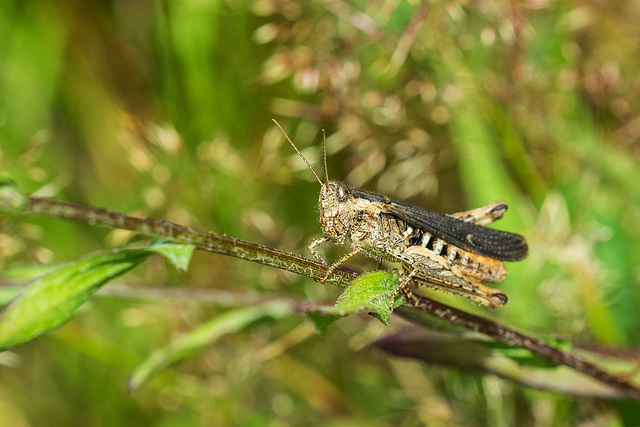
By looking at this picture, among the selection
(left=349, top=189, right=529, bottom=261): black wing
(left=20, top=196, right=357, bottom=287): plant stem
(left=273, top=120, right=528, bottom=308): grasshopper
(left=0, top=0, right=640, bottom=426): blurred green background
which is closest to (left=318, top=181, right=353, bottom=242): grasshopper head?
(left=273, top=120, right=528, bottom=308): grasshopper

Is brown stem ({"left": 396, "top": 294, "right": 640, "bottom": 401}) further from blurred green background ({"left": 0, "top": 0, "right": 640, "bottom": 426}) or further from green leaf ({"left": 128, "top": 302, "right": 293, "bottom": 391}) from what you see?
blurred green background ({"left": 0, "top": 0, "right": 640, "bottom": 426})

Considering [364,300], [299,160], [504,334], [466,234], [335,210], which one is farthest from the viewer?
[299,160]

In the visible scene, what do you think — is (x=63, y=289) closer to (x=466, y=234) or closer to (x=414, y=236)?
(x=414, y=236)

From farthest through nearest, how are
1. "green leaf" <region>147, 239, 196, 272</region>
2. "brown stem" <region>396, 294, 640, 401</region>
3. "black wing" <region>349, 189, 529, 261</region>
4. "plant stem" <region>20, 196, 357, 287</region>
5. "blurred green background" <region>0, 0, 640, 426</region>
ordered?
"blurred green background" <region>0, 0, 640, 426</region>, "black wing" <region>349, 189, 529, 261</region>, "brown stem" <region>396, 294, 640, 401</region>, "green leaf" <region>147, 239, 196, 272</region>, "plant stem" <region>20, 196, 357, 287</region>

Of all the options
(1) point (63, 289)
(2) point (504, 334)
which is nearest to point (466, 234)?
(2) point (504, 334)

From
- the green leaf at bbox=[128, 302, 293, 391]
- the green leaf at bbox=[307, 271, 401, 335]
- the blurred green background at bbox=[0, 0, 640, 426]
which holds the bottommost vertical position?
the green leaf at bbox=[307, 271, 401, 335]

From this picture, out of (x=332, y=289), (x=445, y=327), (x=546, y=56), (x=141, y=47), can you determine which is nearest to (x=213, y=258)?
(x=332, y=289)
